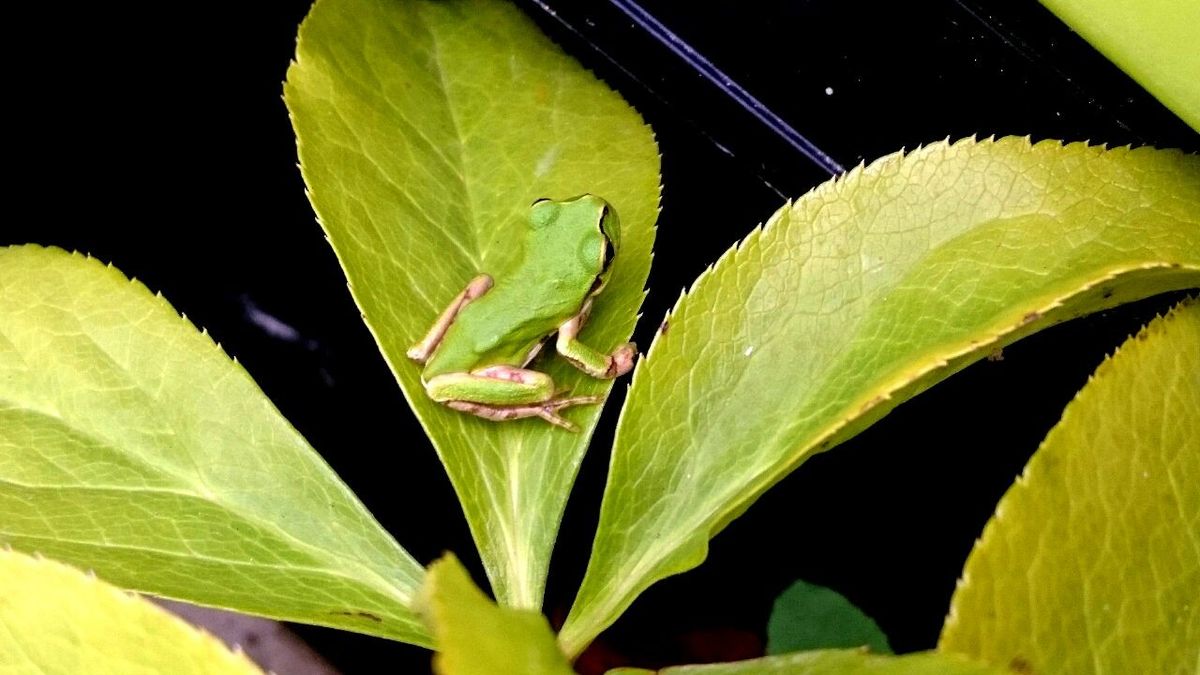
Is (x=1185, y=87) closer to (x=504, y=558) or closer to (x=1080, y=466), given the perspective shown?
(x=1080, y=466)

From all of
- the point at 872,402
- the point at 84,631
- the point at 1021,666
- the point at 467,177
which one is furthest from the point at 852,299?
the point at 84,631

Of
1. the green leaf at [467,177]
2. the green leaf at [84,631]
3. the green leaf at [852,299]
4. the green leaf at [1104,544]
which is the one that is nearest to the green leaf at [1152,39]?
the green leaf at [852,299]

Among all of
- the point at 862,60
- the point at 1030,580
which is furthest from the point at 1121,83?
the point at 1030,580

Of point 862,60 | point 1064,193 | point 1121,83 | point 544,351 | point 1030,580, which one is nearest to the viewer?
point 1030,580

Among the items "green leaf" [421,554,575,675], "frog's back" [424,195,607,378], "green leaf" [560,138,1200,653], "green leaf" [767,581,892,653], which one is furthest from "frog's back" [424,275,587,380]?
"green leaf" [421,554,575,675]

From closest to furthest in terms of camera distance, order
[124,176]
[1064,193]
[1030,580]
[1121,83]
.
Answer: [1030,580] → [1064,193] → [1121,83] → [124,176]

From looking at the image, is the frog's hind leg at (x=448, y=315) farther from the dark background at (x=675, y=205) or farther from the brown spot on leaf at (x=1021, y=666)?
the brown spot on leaf at (x=1021, y=666)
